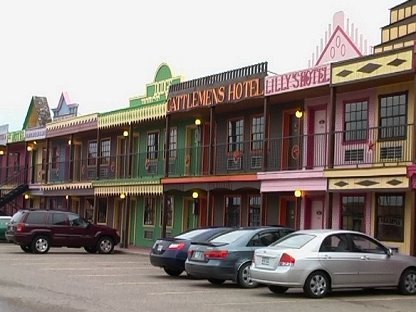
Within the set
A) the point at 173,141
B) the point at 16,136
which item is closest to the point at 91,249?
the point at 173,141

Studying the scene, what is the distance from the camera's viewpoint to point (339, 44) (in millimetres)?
21891

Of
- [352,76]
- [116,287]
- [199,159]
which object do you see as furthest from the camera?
[199,159]

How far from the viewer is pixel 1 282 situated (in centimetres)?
1559

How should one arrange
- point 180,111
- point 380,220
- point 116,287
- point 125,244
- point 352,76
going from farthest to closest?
point 125,244 < point 180,111 < point 380,220 < point 352,76 < point 116,287

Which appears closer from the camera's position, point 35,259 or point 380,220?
point 380,220

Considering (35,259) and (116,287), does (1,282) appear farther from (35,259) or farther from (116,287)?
(35,259)

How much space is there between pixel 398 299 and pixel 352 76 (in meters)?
7.13

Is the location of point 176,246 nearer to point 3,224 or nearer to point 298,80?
point 298,80

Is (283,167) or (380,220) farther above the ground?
(283,167)

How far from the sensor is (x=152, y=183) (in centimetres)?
2767

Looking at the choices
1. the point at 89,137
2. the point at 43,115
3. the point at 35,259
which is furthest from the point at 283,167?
the point at 43,115

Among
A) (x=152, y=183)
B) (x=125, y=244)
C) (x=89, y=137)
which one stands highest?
(x=89, y=137)

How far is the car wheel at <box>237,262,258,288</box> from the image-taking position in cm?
1536

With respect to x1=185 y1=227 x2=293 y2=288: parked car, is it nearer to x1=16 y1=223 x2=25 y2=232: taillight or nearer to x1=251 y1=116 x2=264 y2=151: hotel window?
x1=251 y1=116 x2=264 y2=151: hotel window
